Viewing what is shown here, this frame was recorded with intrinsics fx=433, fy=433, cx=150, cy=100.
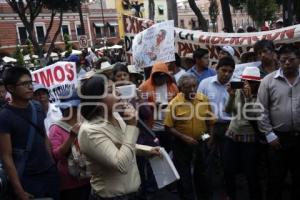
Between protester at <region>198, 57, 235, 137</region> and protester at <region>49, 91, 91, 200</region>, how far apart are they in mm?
1894

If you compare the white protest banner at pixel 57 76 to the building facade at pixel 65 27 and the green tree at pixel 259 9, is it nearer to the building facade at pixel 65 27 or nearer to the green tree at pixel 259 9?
the green tree at pixel 259 9

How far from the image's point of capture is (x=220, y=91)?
4.93m

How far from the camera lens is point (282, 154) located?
13.5ft

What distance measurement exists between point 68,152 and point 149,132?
0.68 metres

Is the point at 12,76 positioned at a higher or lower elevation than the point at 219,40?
higher

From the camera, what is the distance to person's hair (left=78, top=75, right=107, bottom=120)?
2.71 meters

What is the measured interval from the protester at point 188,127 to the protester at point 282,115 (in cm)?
68

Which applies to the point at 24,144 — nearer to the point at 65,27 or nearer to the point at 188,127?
the point at 188,127

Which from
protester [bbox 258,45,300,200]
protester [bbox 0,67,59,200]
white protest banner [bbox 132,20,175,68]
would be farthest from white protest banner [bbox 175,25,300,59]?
protester [bbox 0,67,59,200]

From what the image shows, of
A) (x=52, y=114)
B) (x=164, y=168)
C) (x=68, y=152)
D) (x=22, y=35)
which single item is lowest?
(x=22, y=35)

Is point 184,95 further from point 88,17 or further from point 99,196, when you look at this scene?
point 88,17

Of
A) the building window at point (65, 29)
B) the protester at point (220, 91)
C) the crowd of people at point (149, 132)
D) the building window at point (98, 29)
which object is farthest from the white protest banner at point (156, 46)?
the building window at point (98, 29)

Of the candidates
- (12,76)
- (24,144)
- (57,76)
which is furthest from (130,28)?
(24,144)

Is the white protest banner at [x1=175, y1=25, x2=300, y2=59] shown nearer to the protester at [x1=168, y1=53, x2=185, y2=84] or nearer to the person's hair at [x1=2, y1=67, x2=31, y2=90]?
the protester at [x1=168, y1=53, x2=185, y2=84]
